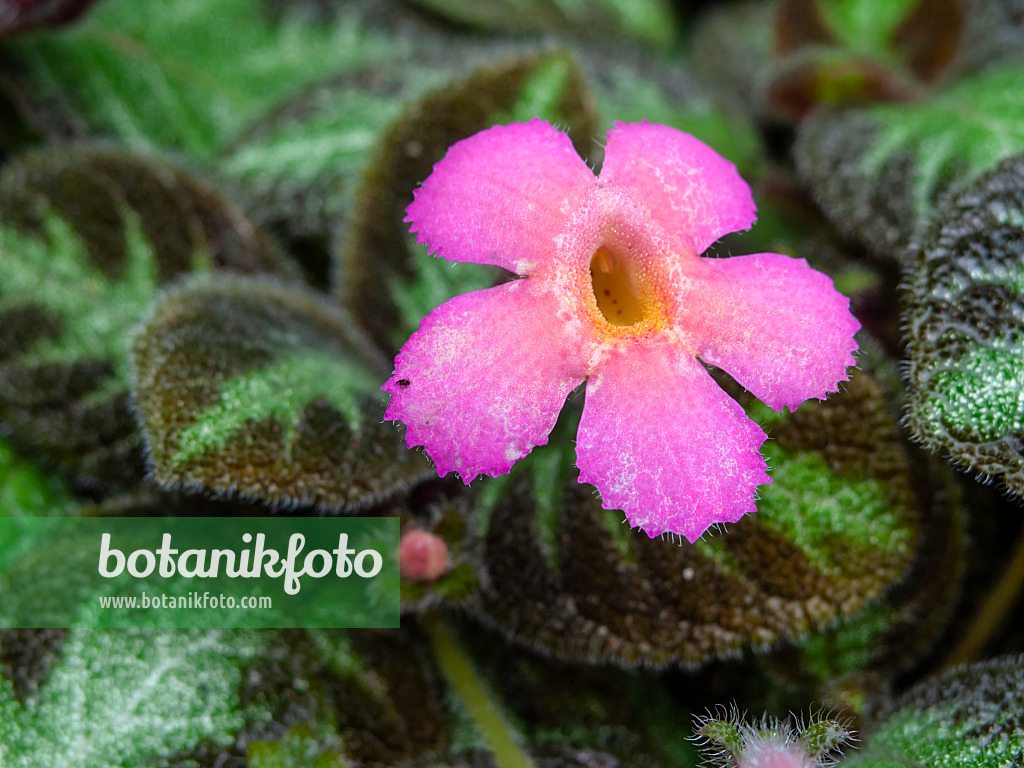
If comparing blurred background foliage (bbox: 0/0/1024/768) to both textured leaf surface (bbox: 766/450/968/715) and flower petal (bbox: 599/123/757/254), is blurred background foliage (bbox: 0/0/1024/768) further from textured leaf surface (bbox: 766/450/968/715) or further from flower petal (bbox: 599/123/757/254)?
flower petal (bbox: 599/123/757/254)

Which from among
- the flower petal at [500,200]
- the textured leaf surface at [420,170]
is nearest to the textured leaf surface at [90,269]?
the textured leaf surface at [420,170]

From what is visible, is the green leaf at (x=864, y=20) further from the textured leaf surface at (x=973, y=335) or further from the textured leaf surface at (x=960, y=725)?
the textured leaf surface at (x=960, y=725)

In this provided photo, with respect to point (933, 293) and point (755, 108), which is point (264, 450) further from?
point (755, 108)

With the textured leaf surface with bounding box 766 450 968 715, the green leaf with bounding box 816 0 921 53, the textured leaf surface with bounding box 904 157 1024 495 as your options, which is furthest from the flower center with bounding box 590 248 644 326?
the green leaf with bounding box 816 0 921 53

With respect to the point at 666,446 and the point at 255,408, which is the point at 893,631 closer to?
the point at 666,446

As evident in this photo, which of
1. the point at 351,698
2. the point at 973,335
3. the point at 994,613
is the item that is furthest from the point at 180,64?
the point at 994,613

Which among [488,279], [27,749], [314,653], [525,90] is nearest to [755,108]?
[525,90]
